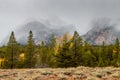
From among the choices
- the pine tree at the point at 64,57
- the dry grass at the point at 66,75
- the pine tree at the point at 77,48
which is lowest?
the dry grass at the point at 66,75

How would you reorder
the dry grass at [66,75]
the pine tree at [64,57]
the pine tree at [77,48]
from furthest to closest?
the pine tree at [77,48] → the pine tree at [64,57] → the dry grass at [66,75]

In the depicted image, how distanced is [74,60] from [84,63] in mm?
14643

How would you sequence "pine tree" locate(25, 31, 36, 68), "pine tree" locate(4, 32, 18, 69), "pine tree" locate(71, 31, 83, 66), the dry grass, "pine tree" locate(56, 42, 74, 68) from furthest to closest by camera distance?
1. "pine tree" locate(25, 31, 36, 68)
2. "pine tree" locate(4, 32, 18, 69)
3. "pine tree" locate(71, 31, 83, 66)
4. "pine tree" locate(56, 42, 74, 68)
5. the dry grass

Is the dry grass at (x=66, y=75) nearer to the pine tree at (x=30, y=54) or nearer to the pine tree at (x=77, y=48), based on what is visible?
the pine tree at (x=77, y=48)

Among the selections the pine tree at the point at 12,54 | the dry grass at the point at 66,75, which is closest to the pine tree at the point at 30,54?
the pine tree at the point at 12,54

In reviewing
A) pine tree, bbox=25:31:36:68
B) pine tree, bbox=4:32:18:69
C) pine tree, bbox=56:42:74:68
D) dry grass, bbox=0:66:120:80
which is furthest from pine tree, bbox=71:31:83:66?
dry grass, bbox=0:66:120:80

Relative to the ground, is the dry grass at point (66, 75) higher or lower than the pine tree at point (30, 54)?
lower

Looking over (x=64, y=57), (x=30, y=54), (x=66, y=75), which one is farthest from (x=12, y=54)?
(x=66, y=75)

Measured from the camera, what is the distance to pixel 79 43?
3332 inches

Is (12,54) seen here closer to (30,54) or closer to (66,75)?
(30,54)

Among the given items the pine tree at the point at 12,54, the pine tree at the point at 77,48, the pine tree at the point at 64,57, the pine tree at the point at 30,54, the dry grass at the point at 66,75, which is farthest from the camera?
the pine tree at the point at 30,54

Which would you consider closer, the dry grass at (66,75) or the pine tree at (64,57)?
the dry grass at (66,75)

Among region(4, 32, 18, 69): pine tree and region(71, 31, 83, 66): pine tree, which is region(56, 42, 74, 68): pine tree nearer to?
region(71, 31, 83, 66): pine tree

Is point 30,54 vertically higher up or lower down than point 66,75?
higher up
